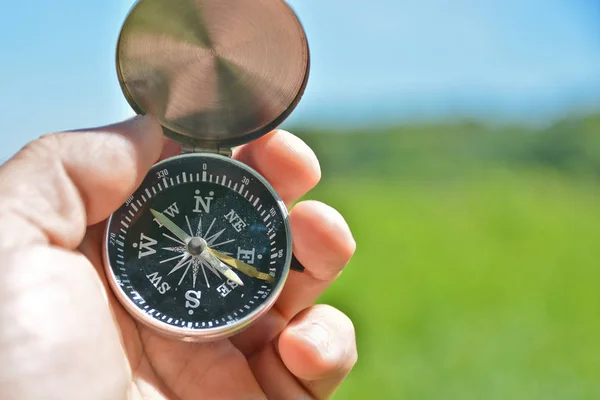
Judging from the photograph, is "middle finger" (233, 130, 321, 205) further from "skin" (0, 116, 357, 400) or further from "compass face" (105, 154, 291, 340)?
"compass face" (105, 154, 291, 340)

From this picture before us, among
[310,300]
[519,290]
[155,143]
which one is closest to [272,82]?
A: [155,143]

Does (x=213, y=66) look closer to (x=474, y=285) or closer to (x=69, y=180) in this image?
(x=69, y=180)

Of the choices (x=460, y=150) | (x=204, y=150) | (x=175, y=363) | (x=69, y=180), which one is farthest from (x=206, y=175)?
(x=460, y=150)

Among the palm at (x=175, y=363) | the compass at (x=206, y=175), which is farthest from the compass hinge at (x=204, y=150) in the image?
the palm at (x=175, y=363)

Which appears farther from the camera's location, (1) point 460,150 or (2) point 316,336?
(1) point 460,150

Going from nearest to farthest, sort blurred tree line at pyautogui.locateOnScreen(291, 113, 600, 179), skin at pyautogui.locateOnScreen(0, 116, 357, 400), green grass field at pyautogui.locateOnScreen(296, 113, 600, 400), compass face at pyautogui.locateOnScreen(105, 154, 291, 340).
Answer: skin at pyautogui.locateOnScreen(0, 116, 357, 400)
compass face at pyautogui.locateOnScreen(105, 154, 291, 340)
green grass field at pyautogui.locateOnScreen(296, 113, 600, 400)
blurred tree line at pyautogui.locateOnScreen(291, 113, 600, 179)

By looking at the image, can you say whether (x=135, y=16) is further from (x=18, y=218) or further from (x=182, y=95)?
(x=18, y=218)

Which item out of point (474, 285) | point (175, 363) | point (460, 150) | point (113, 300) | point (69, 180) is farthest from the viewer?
point (460, 150)

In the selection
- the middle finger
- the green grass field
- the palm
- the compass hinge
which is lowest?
the green grass field

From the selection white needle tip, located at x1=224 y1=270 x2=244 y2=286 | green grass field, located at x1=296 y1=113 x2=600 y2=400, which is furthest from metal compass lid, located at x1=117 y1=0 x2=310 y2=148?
green grass field, located at x1=296 y1=113 x2=600 y2=400
